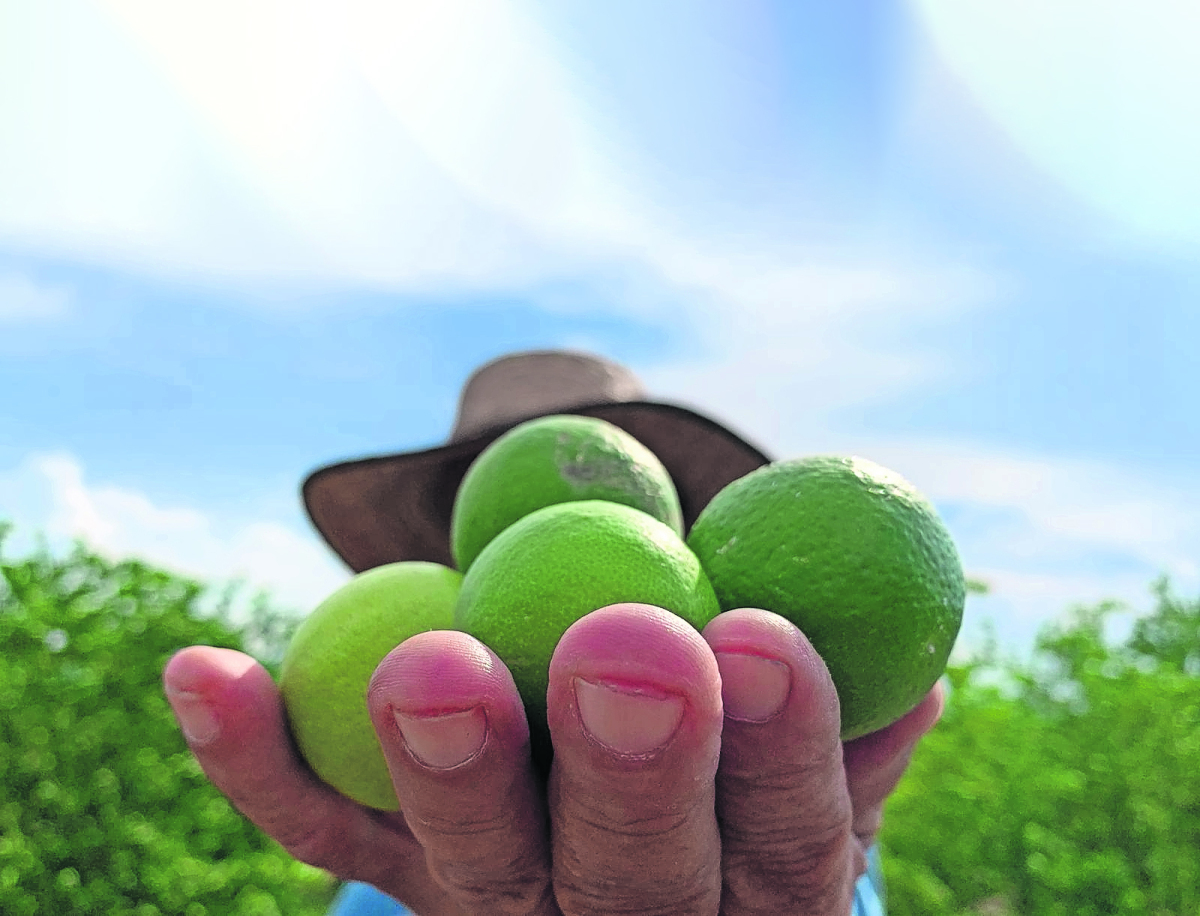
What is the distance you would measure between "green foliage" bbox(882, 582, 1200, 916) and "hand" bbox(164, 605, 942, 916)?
26.7 feet

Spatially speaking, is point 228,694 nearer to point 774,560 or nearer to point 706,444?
point 774,560

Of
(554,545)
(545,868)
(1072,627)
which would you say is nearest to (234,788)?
(545,868)

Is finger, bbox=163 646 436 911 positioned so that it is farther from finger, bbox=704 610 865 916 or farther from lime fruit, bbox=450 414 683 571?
finger, bbox=704 610 865 916

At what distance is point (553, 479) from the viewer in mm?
2305

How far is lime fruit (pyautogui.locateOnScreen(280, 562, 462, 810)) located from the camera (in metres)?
1.94

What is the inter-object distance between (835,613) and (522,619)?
0.58m

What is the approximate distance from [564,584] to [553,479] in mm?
679

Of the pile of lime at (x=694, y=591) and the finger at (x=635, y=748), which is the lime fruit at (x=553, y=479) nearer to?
the pile of lime at (x=694, y=591)

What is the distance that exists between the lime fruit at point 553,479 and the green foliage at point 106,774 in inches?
260

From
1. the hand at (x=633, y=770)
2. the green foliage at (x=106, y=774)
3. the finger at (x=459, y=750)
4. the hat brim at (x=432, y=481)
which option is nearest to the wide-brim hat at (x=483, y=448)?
the hat brim at (x=432, y=481)

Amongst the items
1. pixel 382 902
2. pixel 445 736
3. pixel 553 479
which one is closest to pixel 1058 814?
pixel 382 902

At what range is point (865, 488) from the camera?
183 centimetres

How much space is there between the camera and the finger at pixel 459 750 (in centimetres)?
140

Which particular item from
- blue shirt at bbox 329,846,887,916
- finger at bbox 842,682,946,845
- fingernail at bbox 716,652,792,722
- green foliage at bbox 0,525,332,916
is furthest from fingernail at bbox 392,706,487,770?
Answer: green foliage at bbox 0,525,332,916
